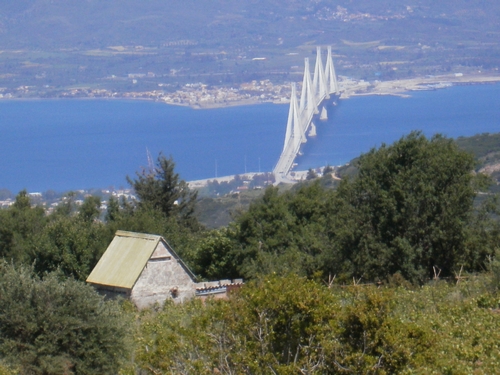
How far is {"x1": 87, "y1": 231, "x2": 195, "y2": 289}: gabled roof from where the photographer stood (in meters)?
8.38

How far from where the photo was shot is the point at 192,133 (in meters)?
58.6

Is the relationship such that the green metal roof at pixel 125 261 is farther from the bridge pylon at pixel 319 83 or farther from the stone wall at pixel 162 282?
the bridge pylon at pixel 319 83

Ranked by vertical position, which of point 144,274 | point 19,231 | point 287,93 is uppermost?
point 144,274

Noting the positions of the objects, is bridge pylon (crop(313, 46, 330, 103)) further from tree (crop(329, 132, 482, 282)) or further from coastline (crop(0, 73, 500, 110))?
tree (crop(329, 132, 482, 282))

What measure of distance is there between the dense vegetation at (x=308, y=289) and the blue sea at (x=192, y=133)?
26.9 meters

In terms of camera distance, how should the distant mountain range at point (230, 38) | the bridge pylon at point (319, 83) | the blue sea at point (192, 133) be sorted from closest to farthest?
the blue sea at point (192, 133)
the bridge pylon at point (319, 83)
the distant mountain range at point (230, 38)

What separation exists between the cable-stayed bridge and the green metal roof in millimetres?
27052

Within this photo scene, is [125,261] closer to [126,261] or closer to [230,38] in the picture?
[126,261]

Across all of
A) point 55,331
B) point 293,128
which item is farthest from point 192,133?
point 55,331

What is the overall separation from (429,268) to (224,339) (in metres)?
4.97

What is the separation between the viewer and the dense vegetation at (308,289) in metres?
3.35

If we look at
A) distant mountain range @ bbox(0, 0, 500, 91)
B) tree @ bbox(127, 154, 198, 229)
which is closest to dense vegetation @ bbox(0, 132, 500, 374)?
tree @ bbox(127, 154, 198, 229)

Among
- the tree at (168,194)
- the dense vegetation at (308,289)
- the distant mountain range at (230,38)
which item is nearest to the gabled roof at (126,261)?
the dense vegetation at (308,289)

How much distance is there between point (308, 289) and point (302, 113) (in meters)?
48.2
